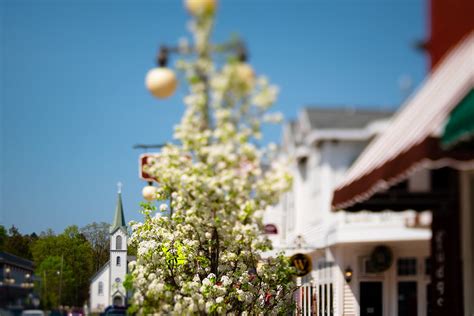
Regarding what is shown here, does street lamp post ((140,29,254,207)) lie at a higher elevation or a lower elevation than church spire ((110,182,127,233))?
higher

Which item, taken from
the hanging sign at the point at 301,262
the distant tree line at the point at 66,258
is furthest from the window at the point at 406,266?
the distant tree line at the point at 66,258

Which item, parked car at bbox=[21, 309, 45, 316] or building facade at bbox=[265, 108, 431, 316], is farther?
building facade at bbox=[265, 108, 431, 316]

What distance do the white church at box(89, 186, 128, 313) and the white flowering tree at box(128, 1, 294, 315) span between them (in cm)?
20

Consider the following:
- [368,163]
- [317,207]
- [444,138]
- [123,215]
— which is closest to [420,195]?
[368,163]

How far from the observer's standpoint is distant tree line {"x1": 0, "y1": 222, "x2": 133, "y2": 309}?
9.80 m

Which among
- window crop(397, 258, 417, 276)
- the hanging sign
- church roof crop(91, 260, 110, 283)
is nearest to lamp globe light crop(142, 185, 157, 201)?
church roof crop(91, 260, 110, 283)

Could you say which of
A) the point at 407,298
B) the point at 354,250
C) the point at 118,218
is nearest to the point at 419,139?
the point at 118,218

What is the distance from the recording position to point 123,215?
429 inches

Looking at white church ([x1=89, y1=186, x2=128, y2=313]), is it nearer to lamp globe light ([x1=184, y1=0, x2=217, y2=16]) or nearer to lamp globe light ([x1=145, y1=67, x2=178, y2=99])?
lamp globe light ([x1=145, y1=67, x2=178, y2=99])

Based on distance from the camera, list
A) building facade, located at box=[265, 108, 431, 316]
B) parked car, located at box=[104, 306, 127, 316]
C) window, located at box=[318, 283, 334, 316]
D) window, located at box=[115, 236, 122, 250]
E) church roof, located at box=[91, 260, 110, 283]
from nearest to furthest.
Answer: parked car, located at box=[104, 306, 127, 316], church roof, located at box=[91, 260, 110, 283], window, located at box=[115, 236, 122, 250], window, located at box=[318, 283, 334, 316], building facade, located at box=[265, 108, 431, 316]

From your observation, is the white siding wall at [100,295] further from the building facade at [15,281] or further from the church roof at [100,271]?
the building facade at [15,281]

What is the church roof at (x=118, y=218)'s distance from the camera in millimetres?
10550

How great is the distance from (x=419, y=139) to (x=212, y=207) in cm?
322

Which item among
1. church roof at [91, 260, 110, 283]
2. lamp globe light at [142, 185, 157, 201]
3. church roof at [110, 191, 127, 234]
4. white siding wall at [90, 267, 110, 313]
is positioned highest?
lamp globe light at [142, 185, 157, 201]
